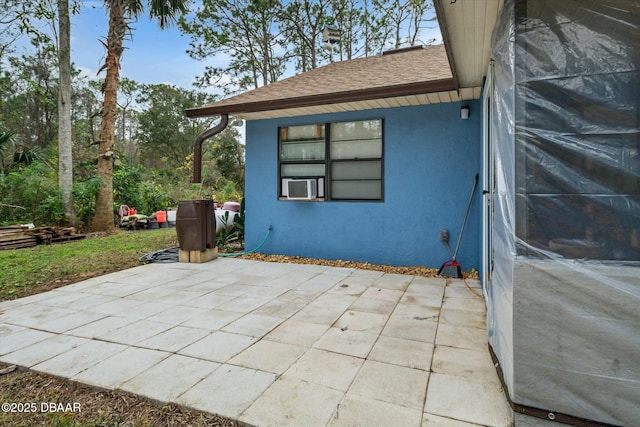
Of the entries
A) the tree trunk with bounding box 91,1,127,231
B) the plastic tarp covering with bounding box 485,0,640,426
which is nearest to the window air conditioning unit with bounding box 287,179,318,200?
the plastic tarp covering with bounding box 485,0,640,426

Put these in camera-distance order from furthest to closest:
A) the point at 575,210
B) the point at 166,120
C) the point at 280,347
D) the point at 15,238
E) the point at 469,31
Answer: the point at 166,120 → the point at 15,238 → the point at 469,31 → the point at 280,347 → the point at 575,210

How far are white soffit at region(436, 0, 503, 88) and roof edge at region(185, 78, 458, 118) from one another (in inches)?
15.2

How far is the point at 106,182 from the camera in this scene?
8742 mm

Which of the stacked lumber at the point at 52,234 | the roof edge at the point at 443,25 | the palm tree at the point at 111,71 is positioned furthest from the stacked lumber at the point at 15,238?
the roof edge at the point at 443,25

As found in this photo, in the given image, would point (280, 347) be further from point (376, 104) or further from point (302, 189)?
point (376, 104)

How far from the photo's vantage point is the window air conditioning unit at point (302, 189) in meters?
5.41

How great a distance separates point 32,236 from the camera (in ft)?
23.7

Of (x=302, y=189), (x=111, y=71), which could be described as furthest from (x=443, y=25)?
(x=111, y=71)

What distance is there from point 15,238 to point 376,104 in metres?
7.50

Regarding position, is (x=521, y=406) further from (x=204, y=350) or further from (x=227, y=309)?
(x=227, y=309)

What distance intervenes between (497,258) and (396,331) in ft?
3.31

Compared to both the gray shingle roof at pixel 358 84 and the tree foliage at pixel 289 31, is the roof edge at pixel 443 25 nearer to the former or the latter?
the gray shingle roof at pixel 358 84

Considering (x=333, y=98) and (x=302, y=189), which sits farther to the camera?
(x=302, y=189)

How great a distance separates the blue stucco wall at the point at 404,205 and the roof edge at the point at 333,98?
0.59 m
